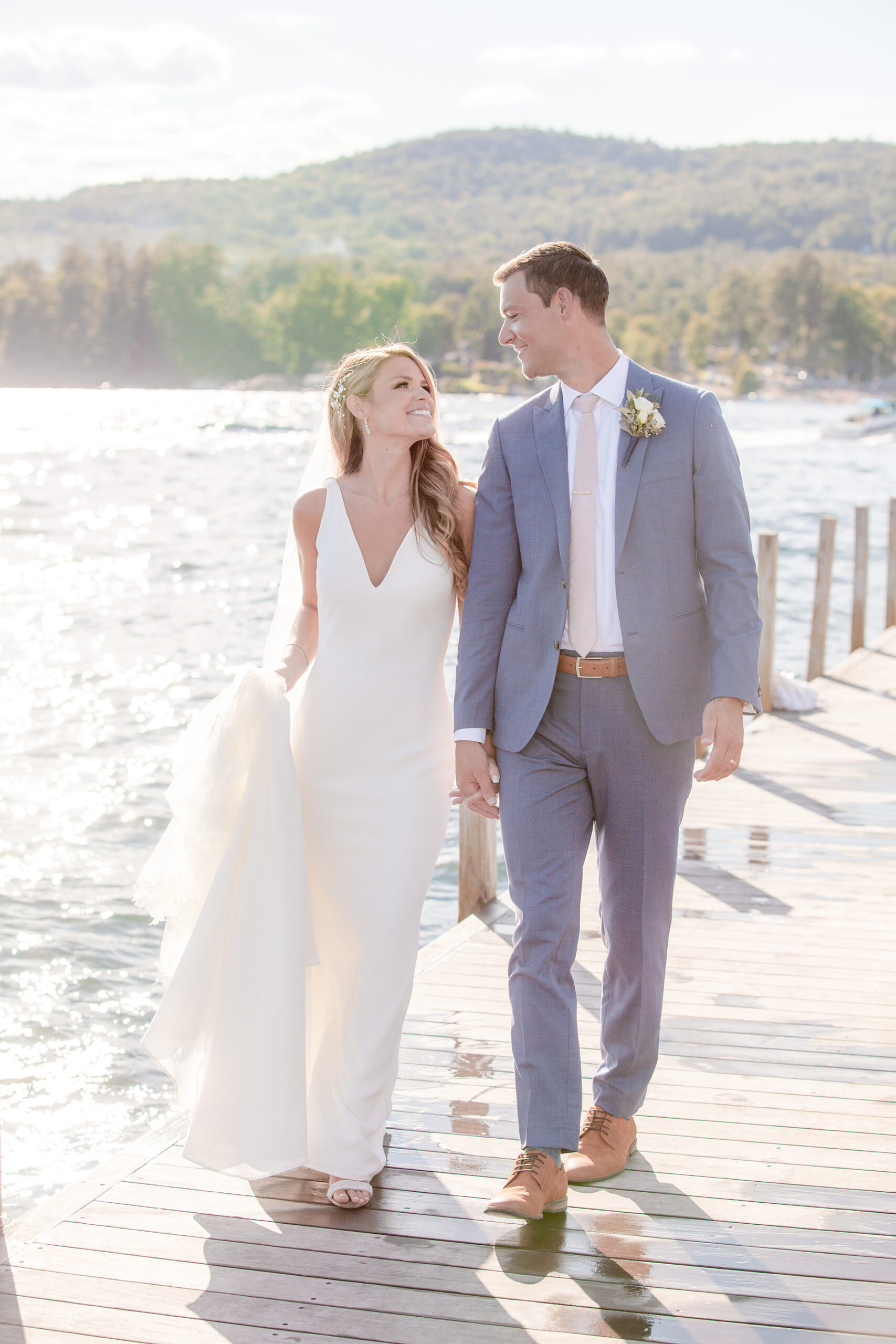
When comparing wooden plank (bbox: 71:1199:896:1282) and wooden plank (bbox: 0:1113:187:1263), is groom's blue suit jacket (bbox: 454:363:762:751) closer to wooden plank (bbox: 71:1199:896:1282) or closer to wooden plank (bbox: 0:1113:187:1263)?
wooden plank (bbox: 71:1199:896:1282)

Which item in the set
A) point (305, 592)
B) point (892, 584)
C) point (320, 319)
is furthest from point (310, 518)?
point (320, 319)

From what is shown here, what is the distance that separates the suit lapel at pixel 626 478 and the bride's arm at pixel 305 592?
0.76m

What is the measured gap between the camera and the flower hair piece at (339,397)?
3.31 meters

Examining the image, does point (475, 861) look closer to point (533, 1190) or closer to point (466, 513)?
point (466, 513)

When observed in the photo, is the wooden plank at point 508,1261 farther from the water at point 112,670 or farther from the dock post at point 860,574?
the dock post at point 860,574

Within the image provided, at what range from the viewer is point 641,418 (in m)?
2.90

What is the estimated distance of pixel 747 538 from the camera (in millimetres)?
2873

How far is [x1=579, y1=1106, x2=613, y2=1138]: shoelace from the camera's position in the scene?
3150 mm

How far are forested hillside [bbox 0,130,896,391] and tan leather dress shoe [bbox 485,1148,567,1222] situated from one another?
96308mm

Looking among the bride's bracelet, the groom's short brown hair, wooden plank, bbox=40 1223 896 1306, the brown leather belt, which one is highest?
the groom's short brown hair

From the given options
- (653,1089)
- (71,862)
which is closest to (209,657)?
(71,862)

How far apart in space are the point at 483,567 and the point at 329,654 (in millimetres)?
438

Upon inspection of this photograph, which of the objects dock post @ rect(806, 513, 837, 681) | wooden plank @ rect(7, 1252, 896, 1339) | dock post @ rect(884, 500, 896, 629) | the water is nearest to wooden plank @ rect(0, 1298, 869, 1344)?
wooden plank @ rect(7, 1252, 896, 1339)

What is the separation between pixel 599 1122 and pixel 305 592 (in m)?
1.41
